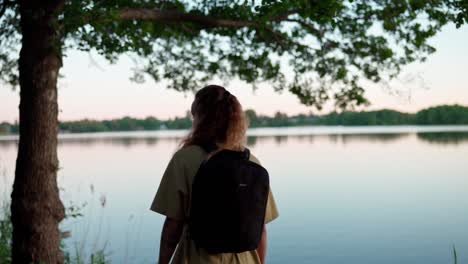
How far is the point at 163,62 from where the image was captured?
8.04m

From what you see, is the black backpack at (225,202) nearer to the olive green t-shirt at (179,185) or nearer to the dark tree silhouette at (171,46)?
the olive green t-shirt at (179,185)

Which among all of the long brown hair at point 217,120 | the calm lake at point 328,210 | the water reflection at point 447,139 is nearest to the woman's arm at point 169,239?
the long brown hair at point 217,120

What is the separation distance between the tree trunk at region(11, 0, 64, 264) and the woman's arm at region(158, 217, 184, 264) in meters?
3.47

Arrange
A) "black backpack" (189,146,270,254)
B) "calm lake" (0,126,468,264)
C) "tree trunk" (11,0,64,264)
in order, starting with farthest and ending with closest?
"calm lake" (0,126,468,264)
"tree trunk" (11,0,64,264)
"black backpack" (189,146,270,254)

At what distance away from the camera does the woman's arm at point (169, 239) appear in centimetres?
249

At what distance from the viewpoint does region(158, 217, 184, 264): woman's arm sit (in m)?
2.49

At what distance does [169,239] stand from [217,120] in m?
0.64

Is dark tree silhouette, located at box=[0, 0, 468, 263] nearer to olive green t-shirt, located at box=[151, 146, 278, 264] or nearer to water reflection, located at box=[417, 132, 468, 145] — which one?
olive green t-shirt, located at box=[151, 146, 278, 264]

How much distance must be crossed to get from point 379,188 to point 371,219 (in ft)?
19.2

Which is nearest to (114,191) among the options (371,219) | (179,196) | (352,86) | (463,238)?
(371,219)

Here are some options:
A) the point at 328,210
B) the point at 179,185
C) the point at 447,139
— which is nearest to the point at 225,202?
Result: the point at 179,185

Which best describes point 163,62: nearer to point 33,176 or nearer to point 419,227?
point 33,176

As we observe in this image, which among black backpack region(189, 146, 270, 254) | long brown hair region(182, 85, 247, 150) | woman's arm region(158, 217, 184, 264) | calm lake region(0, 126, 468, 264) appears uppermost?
long brown hair region(182, 85, 247, 150)

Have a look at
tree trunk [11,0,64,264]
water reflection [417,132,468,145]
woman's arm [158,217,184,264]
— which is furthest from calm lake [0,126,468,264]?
water reflection [417,132,468,145]
